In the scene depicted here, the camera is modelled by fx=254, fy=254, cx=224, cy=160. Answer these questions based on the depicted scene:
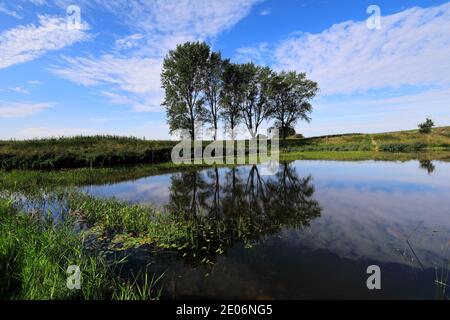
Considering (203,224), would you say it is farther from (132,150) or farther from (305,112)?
(305,112)

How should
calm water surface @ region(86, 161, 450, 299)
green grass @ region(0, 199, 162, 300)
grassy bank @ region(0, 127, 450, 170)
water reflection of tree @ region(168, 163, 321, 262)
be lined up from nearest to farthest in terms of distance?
1. green grass @ region(0, 199, 162, 300)
2. calm water surface @ region(86, 161, 450, 299)
3. water reflection of tree @ region(168, 163, 321, 262)
4. grassy bank @ region(0, 127, 450, 170)

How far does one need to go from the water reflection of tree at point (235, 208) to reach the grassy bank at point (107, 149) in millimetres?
10612

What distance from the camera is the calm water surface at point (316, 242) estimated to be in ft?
17.7

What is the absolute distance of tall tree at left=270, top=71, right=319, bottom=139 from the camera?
59.7m

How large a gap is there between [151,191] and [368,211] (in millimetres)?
11627

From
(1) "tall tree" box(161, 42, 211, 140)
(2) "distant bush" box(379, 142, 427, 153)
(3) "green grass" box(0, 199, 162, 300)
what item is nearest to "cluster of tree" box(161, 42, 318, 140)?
(1) "tall tree" box(161, 42, 211, 140)

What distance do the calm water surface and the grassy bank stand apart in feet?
33.1

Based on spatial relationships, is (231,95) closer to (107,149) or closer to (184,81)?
(184,81)

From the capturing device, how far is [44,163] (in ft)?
71.7

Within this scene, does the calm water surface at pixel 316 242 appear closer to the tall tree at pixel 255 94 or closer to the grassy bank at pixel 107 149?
the grassy bank at pixel 107 149

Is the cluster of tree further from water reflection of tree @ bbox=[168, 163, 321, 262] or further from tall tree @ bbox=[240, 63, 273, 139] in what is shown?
water reflection of tree @ bbox=[168, 163, 321, 262]

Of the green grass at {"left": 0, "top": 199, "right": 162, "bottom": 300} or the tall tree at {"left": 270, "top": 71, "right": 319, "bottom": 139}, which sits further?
the tall tree at {"left": 270, "top": 71, "right": 319, "bottom": 139}

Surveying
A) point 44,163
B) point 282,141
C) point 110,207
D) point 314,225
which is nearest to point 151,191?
point 110,207

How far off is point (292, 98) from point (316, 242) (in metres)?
57.4
